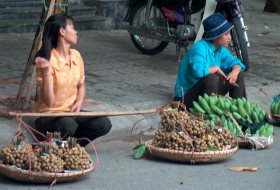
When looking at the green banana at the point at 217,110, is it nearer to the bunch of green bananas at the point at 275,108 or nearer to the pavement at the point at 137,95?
the pavement at the point at 137,95

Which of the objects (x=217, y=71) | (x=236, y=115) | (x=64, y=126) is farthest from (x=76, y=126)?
(x=217, y=71)

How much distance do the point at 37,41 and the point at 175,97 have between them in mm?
1460

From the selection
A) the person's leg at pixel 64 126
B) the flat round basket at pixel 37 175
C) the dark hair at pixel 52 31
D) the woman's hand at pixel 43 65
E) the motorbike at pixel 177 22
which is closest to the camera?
the flat round basket at pixel 37 175

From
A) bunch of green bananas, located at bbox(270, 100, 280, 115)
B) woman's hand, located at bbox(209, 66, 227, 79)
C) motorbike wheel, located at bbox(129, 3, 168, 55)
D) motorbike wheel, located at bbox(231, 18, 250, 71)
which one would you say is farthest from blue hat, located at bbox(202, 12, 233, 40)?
motorbike wheel, located at bbox(129, 3, 168, 55)

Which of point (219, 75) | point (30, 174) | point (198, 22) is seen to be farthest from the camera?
point (198, 22)

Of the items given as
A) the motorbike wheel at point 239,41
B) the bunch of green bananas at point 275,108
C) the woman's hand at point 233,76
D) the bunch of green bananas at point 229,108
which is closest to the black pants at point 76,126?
the bunch of green bananas at point 229,108

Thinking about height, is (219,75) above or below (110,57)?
above

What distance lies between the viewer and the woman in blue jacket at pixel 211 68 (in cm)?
732

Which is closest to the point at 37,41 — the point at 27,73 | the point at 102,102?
the point at 27,73

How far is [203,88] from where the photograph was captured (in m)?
7.32

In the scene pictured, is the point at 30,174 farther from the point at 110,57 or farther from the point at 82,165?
the point at 110,57

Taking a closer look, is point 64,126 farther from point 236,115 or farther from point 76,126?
point 236,115

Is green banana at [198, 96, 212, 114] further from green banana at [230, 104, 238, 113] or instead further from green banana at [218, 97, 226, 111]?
green banana at [230, 104, 238, 113]

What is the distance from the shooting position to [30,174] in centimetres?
543
